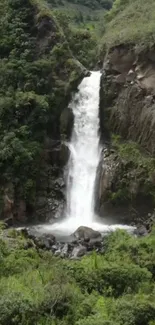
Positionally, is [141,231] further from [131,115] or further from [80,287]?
[80,287]

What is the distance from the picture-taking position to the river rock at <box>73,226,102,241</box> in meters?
27.3

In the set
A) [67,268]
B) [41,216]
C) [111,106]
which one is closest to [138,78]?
[111,106]

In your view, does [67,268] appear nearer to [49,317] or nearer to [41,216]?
[49,317]

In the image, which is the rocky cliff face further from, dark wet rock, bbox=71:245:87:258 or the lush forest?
dark wet rock, bbox=71:245:87:258

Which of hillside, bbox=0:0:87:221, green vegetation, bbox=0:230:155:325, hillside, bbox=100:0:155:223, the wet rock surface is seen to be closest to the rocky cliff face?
hillside, bbox=100:0:155:223

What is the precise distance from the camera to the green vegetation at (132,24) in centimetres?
3641

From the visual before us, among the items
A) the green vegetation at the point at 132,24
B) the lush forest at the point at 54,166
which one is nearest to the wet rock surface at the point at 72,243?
the lush forest at the point at 54,166

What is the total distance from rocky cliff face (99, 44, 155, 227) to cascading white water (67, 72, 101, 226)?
0.78 m

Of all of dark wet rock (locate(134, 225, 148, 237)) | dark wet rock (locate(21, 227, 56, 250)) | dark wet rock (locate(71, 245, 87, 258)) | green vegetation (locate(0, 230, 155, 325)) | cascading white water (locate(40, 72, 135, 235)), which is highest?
cascading white water (locate(40, 72, 135, 235))

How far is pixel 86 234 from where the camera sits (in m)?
27.5

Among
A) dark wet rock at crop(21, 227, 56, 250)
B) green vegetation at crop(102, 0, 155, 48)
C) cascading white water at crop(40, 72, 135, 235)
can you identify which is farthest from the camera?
green vegetation at crop(102, 0, 155, 48)

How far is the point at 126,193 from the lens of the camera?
32344 mm

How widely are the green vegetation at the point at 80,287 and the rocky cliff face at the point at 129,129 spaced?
1099 cm

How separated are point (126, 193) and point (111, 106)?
7133 mm
